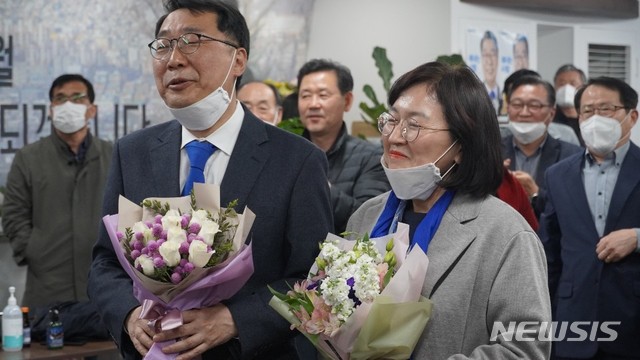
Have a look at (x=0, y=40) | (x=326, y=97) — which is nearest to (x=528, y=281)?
(x=326, y=97)

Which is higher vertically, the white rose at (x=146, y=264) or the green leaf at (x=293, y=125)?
Result: the green leaf at (x=293, y=125)

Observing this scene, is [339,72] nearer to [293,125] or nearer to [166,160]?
[293,125]

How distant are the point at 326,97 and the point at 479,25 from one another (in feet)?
11.9

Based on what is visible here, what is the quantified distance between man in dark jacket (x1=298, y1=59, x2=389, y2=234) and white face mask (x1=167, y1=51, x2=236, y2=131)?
1372 millimetres

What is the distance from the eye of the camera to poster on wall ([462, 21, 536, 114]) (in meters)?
7.65

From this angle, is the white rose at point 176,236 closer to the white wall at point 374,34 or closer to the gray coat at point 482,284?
the gray coat at point 482,284

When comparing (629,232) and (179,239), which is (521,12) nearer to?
(629,232)

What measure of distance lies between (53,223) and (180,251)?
3205 mm

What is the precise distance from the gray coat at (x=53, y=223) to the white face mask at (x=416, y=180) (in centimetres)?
310

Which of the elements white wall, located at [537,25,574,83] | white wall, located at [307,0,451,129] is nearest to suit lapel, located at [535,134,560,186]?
white wall, located at [307,0,451,129]

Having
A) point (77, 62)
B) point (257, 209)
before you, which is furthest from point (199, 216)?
point (77, 62)

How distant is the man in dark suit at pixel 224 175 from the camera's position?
7.29 feet

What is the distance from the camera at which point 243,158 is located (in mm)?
2336

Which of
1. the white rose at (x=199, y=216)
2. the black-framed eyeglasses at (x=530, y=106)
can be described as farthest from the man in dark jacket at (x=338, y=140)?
the white rose at (x=199, y=216)
